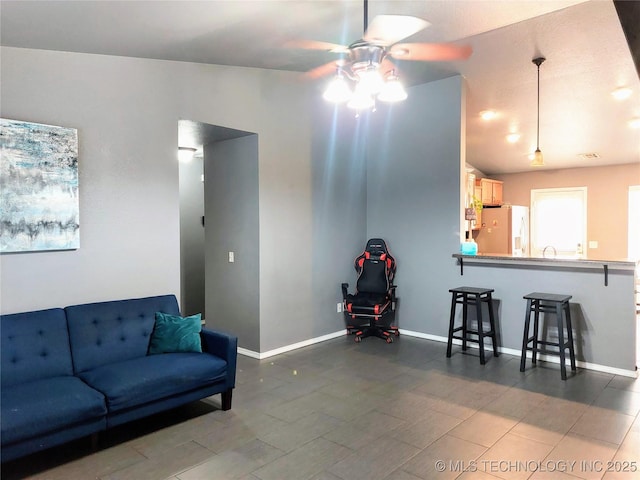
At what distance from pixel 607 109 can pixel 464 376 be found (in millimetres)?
3972

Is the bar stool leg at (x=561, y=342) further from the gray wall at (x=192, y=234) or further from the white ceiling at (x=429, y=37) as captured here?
the gray wall at (x=192, y=234)

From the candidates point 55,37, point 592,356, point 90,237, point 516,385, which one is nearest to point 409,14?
point 55,37

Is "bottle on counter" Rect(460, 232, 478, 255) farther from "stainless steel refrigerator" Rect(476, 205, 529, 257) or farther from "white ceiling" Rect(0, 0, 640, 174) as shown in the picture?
"white ceiling" Rect(0, 0, 640, 174)

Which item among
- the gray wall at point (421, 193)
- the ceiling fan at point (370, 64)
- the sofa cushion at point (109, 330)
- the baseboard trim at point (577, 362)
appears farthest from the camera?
the gray wall at point (421, 193)

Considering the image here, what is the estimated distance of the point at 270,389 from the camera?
369cm

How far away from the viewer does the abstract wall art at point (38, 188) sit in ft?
9.43

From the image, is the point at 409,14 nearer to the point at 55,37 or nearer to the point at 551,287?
the point at 55,37

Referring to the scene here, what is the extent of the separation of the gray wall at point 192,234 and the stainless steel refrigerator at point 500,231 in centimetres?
419

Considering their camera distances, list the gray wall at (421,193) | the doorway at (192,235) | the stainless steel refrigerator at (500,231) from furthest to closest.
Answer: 1. the stainless steel refrigerator at (500,231)
2. the doorway at (192,235)
3. the gray wall at (421,193)

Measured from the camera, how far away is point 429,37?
11.8 feet

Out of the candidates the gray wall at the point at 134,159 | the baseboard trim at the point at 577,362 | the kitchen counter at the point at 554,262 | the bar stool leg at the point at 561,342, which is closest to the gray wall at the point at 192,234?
the gray wall at the point at 134,159

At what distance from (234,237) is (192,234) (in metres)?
1.59

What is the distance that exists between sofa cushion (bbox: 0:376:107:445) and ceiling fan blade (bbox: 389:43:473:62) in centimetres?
355

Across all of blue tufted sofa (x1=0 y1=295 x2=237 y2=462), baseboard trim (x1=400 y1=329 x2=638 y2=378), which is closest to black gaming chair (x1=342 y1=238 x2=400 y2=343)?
baseboard trim (x1=400 y1=329 x2=638 y2=378)
